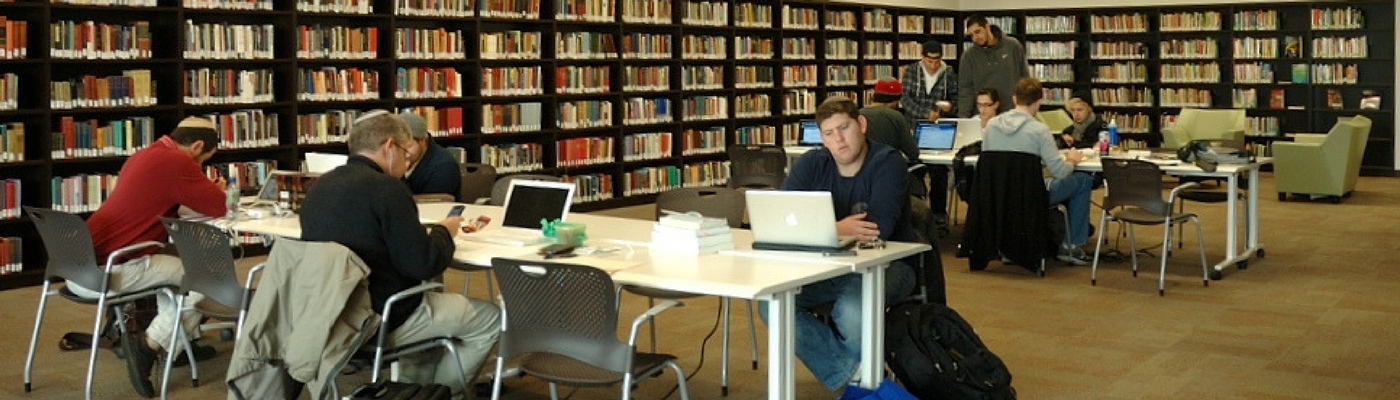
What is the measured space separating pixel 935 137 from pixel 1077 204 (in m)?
1.33

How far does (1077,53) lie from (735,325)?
425 inches

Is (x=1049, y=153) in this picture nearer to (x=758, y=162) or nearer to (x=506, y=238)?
(x=758, y=162)

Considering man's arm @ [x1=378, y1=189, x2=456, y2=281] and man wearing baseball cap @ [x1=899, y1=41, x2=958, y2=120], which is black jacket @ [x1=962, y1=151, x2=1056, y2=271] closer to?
man wearing baseball cap @ [x1=899, y1=41, x2=958, y2=120]

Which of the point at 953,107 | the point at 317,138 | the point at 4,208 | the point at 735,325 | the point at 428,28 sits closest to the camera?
the point at 735,325

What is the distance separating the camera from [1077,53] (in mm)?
16422

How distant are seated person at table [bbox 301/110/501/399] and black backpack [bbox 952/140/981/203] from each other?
4.69 metres

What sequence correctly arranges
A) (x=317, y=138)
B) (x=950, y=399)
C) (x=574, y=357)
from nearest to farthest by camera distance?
(x=574, y=357), (x=950, y=399), (x=317, y=138)

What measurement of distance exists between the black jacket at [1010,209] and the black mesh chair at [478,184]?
8.66 feet

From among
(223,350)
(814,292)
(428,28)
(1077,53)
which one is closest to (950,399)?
(814,292)

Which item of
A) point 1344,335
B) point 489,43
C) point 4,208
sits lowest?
point 1344,335

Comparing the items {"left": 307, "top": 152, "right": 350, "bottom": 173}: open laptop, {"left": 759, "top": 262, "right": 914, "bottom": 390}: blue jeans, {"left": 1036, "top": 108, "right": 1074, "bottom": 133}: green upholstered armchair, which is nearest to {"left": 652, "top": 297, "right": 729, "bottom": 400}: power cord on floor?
{"left": 759, "top": 262, "right": 914, "bottom": 390}: blue jeans

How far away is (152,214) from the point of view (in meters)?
5.75

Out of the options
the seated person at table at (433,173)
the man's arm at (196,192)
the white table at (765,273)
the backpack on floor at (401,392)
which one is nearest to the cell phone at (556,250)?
the white table at (765,273)

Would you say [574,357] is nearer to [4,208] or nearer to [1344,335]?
[1344,335]
